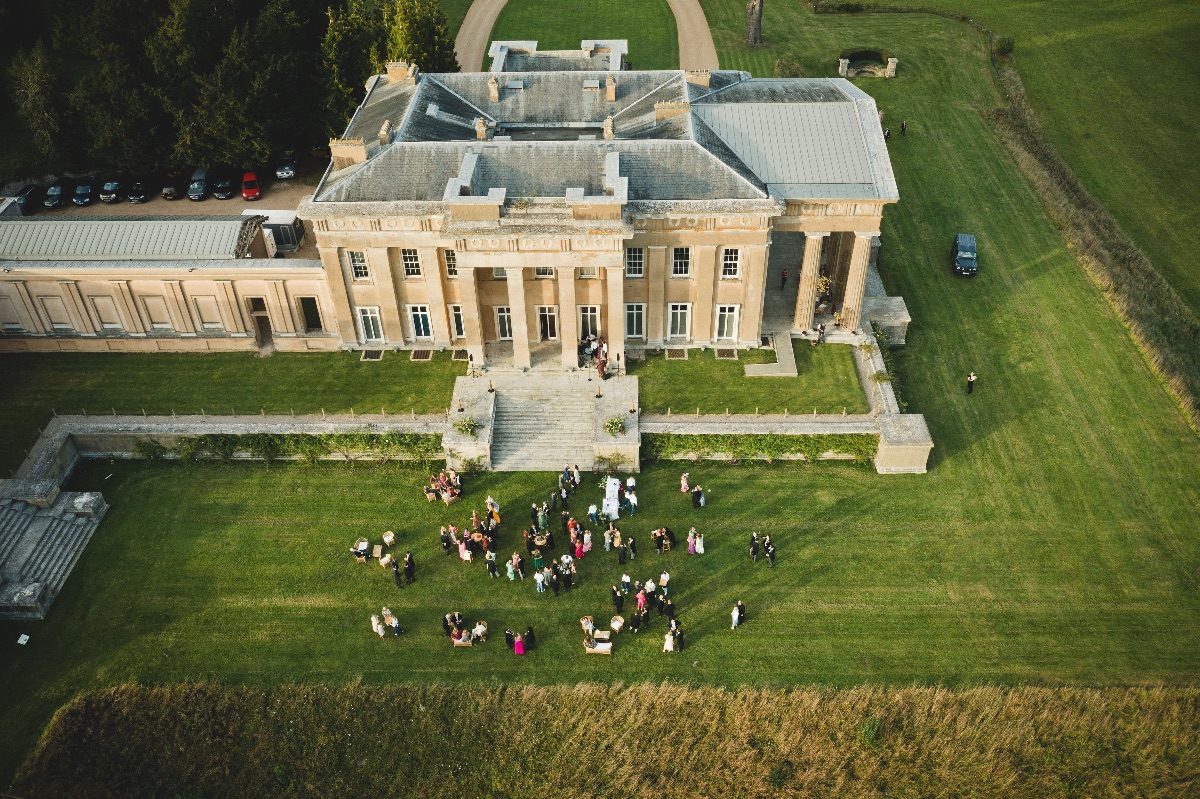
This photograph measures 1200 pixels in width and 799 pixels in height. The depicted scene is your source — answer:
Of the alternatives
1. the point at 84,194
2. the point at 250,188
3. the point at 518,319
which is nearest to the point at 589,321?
the point at 518,319

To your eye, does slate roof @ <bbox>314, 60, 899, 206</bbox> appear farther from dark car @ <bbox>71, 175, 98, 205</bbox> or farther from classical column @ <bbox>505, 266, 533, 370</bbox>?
dark car @ <bbox>71, 175, 98, 205</bbox>

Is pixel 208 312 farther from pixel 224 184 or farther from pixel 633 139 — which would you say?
pixel 633 139

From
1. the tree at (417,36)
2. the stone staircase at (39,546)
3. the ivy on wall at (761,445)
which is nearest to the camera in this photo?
the stone staircase at (39,546)

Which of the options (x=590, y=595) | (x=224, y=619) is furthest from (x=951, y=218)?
(x=224, y=619)

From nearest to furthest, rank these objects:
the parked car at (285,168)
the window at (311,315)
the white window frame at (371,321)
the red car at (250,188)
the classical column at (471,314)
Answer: the classical column at (471,314)
the white window frame at (371,321)
the window at (311,315)
the red car at (250,188)
the parked car at (285,168)

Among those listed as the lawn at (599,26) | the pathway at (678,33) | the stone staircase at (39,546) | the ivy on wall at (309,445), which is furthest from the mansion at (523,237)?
the lawn at (599,26)

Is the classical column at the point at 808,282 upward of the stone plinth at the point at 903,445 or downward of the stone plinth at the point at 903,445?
upward

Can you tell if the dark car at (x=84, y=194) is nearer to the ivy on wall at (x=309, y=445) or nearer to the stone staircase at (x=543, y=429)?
the ivy on wall at (x=309, y=445)

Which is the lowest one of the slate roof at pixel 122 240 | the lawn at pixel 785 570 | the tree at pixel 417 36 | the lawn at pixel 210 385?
the lawn at pixel 785 570
